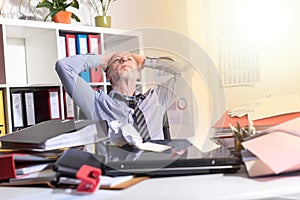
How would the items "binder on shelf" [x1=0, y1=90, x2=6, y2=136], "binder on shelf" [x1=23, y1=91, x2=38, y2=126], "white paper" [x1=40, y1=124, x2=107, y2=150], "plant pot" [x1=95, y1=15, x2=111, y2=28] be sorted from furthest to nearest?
"plant pot" [x1=95, y1=15, x2=111, y2=28] < "binder on shelf" [x1=23, y1=91, x2=38, y2=126] < "binder on shelf" [x1=0, y1=90, x2=6, y2=136] < "white paper" [x1=40, y1=124, x2=107, y2=150]

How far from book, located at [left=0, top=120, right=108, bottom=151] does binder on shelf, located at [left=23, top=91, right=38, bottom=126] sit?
71.2 inches

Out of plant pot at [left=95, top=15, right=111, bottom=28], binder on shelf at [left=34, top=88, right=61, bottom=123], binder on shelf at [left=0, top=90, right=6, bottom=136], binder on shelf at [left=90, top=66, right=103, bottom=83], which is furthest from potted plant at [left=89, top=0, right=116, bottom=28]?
binder on shelf at [left=90, top=66, right=103, bottom=83]

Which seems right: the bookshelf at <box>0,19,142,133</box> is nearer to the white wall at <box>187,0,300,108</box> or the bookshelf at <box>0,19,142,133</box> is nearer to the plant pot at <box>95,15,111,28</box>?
the plant pot at <box>95,15,111,28</box>

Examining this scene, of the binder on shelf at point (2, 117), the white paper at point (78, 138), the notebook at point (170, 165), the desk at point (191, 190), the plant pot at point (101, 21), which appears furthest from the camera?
the plant pot at point (101, 21)

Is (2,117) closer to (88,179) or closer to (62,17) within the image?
(62,17)

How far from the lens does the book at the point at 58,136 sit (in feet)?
2.39

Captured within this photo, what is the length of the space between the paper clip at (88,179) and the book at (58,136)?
183 millimetres

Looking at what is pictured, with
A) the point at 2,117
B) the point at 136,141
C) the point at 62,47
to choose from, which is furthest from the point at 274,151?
the point at 62,47

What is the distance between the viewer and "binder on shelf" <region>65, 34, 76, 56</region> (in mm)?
2725

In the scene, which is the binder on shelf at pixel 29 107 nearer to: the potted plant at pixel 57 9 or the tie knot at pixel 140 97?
the potted plant at pixel 57 9

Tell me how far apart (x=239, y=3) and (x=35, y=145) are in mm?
2398

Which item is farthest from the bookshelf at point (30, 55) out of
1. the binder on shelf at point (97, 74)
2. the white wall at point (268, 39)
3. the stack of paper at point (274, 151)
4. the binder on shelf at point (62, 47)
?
the stack of paper at point (274, 151)

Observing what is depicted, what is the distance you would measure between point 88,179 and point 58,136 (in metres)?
0.22

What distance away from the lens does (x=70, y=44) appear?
2740 millimetres
